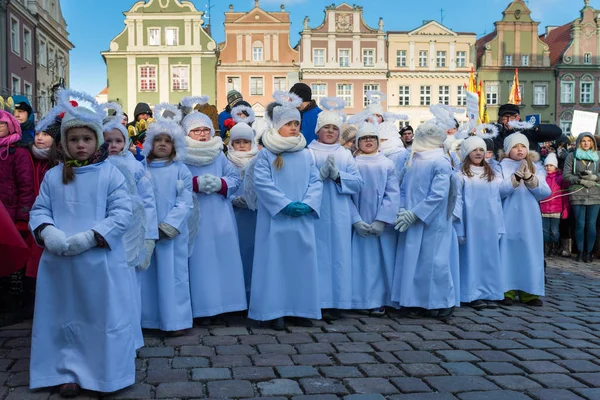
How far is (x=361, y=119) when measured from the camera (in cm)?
727

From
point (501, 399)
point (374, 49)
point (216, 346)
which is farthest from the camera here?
point (374, 49)

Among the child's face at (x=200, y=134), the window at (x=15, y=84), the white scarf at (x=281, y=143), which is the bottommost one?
the white scarf at (x=281, y=143)

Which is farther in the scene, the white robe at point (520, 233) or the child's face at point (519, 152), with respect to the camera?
the child's face at point (519, 152)

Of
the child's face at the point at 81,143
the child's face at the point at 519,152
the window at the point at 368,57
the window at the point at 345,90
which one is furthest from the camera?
the window at the point at 368,57

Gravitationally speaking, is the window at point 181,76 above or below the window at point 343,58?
below

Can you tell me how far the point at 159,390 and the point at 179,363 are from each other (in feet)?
2.08

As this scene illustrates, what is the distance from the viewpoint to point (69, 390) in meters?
4.25

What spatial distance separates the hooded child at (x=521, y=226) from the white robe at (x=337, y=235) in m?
1.99

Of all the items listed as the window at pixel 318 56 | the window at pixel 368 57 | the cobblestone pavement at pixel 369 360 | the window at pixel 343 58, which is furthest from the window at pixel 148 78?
the cobblestone pavement at pixel 369 360

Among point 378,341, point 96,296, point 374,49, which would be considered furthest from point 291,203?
point 374,49

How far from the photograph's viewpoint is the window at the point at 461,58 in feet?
153

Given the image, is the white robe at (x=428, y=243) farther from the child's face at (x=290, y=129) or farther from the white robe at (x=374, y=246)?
the child's face at (x=290, y=129)

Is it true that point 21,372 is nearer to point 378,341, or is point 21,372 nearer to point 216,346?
point 216,346

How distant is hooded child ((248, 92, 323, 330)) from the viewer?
20.4 feet
